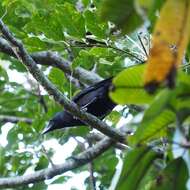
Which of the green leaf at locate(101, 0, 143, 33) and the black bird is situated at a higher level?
the black bird

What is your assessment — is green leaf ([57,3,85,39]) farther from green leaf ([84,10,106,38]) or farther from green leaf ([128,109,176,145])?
green leaf ([128,109,176,145])

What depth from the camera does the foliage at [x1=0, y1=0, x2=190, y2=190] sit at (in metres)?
0.71

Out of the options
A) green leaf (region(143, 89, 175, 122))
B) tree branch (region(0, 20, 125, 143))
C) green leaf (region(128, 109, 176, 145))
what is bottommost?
green leaf (region(143, 89, 175, 122))

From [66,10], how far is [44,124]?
3.92 ft

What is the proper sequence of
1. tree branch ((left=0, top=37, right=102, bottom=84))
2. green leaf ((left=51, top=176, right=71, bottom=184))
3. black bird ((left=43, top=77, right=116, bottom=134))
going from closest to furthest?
black bird ((left=43, top=77, right=116, bottom=134))
tree branch ((left=0, top=37, right=102, bottom=84))
green leaf ((left=51, top=176, right=71, bottom=184))

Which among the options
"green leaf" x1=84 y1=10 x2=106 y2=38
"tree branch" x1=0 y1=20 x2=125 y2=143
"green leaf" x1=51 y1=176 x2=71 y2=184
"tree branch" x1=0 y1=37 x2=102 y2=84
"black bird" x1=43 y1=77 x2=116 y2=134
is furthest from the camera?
"green leaf" x1=51 y1=176 x2=71 y2=184

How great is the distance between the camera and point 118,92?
0.74 m

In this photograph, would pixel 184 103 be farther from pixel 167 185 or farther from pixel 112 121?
pixel 112 121

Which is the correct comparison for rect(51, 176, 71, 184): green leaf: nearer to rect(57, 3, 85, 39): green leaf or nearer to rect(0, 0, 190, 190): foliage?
rect(0, 0, 190, 190): foliage

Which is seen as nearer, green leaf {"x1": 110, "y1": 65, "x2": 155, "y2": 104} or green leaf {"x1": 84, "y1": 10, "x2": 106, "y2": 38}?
green leaf {"x1": 110, "y1": 65, "x2": 155, "y2": 104}

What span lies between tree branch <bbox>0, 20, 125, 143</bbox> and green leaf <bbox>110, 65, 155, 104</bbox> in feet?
3.60

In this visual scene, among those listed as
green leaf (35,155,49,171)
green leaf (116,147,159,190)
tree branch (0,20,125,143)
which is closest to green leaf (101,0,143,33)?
green leaf (116,147,159,190)

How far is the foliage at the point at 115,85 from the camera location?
2.33 feet

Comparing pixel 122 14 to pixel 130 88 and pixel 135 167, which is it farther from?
pixel 135 167
